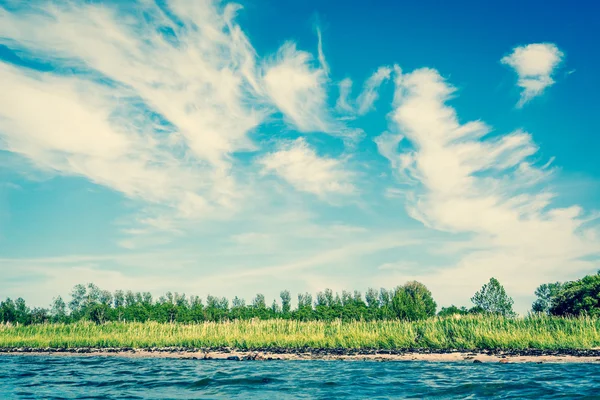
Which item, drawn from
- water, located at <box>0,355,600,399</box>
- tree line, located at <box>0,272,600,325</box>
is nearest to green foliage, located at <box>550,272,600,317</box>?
tree line, located at <box>0,272,600,325</box>

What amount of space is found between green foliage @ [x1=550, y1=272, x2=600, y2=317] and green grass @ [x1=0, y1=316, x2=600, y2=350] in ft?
37.1

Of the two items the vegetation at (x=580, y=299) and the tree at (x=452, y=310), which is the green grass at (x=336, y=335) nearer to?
the vegetation at (x=580, y=299)

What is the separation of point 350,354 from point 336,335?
4819mm

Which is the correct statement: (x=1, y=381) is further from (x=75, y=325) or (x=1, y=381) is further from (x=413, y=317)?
(x=413, y=317)

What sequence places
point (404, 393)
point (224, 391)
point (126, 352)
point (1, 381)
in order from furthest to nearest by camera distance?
1. point (126, 352)
2. point (1, 381)
3. point (224, 391)
4. point (404, 393)

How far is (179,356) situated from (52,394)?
57.4 ft

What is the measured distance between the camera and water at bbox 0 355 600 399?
15.8 meters

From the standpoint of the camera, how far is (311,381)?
18719 millimetres

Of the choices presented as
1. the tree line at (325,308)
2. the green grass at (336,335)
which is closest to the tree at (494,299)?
the tree line at (325,308)

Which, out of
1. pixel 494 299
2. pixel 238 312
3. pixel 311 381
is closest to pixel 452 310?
pixel 494 299

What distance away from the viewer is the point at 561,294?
52000 mm

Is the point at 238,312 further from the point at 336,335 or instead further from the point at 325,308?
the point at 336,335

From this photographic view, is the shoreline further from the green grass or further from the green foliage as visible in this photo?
the green foliage

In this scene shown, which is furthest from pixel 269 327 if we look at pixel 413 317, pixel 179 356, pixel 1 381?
pixel 1 381
